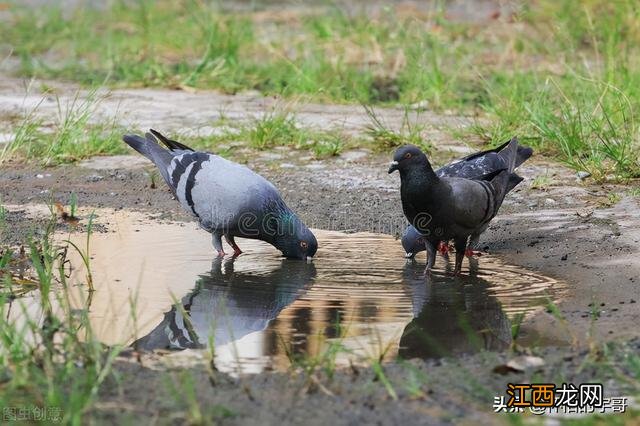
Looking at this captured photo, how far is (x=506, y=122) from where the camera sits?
7.26 m

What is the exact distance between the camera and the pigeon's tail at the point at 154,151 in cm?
634

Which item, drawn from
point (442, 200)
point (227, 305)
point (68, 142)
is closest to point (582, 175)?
point (442, 200)

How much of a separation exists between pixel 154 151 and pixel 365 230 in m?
1.36

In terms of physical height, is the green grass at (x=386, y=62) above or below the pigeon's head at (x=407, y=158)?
above

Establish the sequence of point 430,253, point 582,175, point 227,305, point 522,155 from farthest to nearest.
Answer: point 582,175 < point 522,155 < point 430,253 < point 227,305

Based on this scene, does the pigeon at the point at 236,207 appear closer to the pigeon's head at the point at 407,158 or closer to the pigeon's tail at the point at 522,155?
the pigeon's head at the point at 407,158

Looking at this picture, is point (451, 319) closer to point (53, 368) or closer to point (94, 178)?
point (53, 368)

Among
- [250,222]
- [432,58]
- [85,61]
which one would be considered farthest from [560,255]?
[85,61]

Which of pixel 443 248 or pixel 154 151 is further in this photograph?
pixel 154 151

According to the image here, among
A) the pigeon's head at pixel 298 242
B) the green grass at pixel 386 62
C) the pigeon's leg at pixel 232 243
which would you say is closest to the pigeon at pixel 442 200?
the pigeon's head at pixel 298 242

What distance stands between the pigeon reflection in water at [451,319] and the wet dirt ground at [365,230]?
6.5 inches

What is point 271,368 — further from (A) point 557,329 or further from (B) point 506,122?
(B) point 506,122

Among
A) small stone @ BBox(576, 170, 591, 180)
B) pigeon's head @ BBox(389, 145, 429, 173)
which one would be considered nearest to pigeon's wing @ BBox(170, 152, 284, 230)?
pigeon's head @ BBox(389, 145, 429, 173)

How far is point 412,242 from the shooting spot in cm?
552
